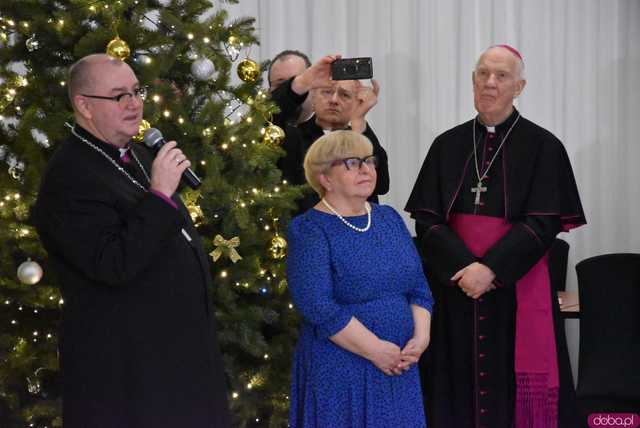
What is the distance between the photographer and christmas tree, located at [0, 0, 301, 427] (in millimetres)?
3934

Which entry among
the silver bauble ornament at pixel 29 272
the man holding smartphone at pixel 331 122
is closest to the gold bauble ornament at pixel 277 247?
the man holding smartphone at pixel 331 122

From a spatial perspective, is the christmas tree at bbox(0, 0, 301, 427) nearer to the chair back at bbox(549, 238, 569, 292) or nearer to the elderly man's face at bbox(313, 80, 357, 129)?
the elderly man's face at bbox(313, 80, 357, 129)

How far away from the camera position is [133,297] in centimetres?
305

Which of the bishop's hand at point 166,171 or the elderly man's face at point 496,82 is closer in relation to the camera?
the bishop's hand at point 166,171

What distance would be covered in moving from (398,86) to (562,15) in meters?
1.22

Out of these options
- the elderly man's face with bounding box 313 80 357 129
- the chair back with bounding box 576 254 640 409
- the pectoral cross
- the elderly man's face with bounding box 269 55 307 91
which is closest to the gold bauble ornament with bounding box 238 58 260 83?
the elderly man's face with bounding box 313 80 357 129

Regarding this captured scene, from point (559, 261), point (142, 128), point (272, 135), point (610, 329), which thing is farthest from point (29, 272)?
point (559, 261)

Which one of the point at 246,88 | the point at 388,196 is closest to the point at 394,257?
the point at 246,88

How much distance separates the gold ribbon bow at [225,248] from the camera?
4051 millimetres

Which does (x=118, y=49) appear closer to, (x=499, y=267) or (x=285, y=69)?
(x=285, y=69)

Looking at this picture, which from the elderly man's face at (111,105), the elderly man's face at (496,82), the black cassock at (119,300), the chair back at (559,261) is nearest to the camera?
the black cassock at (119,300)

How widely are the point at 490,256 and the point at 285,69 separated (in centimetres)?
156

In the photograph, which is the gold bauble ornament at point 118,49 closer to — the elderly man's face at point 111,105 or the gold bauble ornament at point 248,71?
the elderly man's face at point 111,105

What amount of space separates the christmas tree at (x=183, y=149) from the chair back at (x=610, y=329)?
1818mm
